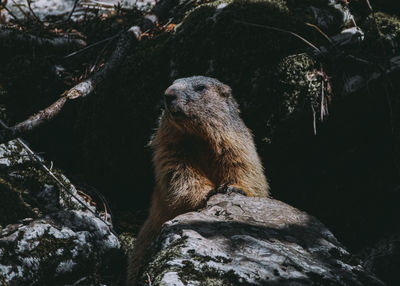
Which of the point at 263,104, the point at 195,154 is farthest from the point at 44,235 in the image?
the point at 263,104

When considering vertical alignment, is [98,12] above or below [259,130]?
above

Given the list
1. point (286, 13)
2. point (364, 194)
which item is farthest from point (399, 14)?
point (364, 194)

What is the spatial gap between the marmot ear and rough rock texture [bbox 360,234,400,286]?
251cm

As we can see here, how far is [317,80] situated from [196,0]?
9.22 ft

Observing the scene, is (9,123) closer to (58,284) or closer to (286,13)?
(58,284)

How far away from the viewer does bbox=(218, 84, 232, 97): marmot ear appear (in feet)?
17.7

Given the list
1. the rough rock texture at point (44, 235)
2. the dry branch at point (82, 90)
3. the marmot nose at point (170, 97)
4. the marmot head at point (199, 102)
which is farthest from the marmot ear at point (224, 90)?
the rough rock texture at point (44, 235)

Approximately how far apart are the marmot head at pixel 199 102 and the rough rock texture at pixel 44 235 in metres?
1.49

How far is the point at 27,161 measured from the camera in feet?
17.4

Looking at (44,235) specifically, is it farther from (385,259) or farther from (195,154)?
(385,259)

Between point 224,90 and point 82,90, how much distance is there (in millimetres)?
1990

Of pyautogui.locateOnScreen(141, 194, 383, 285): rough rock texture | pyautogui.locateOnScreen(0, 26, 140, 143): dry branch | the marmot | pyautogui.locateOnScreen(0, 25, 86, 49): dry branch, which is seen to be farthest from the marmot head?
pyautogui.locateOnScreen(0, 25, 86, 49): dry branch

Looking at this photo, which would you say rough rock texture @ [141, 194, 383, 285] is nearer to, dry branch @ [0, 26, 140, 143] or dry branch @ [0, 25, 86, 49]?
dry branch @ [0, 26, 140, 143]

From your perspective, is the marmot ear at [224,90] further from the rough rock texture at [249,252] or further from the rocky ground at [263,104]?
the rough rock texture at [249,252]
